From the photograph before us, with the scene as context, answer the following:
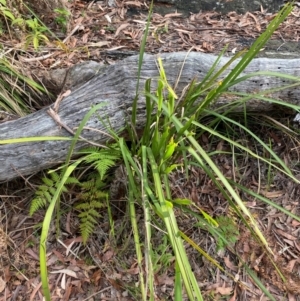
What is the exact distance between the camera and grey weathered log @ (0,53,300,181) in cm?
203

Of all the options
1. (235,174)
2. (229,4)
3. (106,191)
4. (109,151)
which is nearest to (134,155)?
(109,151)

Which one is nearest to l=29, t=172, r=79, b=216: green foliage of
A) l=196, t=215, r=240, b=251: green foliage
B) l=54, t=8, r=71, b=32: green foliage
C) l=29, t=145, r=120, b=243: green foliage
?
l=29, t=145, r=120, b=243: green foliage

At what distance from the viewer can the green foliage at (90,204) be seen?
2.02 metres

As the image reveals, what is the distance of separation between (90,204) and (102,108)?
1.63ft

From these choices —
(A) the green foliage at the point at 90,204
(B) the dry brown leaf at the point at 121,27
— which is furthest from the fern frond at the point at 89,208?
(B) the dry brown leaf at the point at 121,27

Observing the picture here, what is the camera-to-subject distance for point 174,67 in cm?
218

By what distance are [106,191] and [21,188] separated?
0.47 meters

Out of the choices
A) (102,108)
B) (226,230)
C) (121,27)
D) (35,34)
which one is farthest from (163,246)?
(121,27)

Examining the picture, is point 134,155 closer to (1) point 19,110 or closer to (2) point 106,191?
(2) point 106,191

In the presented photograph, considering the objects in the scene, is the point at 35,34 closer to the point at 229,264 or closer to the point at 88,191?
the point at 88,191

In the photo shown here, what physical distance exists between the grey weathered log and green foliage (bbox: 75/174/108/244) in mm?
210

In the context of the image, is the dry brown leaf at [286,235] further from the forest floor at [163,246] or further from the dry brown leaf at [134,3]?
the dry brown leaf at [134,3]

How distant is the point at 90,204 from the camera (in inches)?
80.7

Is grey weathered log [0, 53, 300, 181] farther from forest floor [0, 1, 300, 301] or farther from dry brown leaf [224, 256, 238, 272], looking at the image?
dry brown leaf [224, 256, 238, 272]
